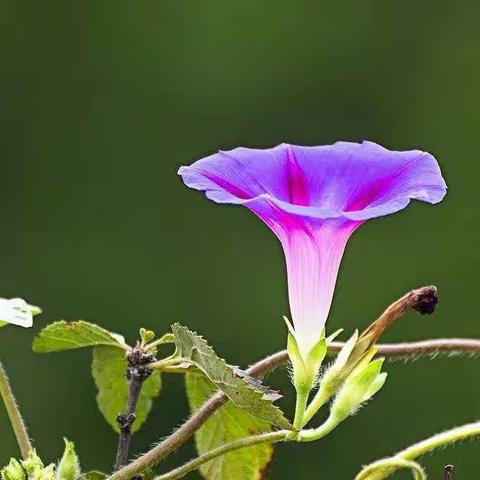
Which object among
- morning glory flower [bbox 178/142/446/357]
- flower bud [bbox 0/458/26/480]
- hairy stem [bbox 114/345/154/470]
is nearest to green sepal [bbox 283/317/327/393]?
morning glory flower [bbox 178/142/446/357]

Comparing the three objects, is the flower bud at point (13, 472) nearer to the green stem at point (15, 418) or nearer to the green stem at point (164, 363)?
the green stem at point (15, 418)

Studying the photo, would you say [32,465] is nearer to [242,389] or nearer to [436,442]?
[242,389]

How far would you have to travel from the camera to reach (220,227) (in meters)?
7.74

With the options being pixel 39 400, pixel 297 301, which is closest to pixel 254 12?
pixel 39 400

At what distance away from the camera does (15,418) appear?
4.00 feet

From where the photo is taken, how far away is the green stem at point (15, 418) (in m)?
1.20

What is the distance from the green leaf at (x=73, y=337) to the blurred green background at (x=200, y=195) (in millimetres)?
4933

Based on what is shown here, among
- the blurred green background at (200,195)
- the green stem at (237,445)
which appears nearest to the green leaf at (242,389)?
the green stem at (237,445)

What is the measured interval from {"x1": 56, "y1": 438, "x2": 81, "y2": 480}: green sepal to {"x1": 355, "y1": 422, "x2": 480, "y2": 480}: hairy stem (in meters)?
0.21

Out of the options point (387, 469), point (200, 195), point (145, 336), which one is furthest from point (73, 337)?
point (200, 195)

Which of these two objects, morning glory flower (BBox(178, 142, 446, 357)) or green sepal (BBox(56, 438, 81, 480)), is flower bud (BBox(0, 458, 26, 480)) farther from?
morning glory flower (BBox(178, 142, 446, 357))

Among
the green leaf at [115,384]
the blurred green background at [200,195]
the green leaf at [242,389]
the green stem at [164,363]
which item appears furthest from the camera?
the blurred green background at [200,195]

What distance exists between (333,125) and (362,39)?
85cm

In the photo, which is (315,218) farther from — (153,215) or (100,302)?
(153,215)
